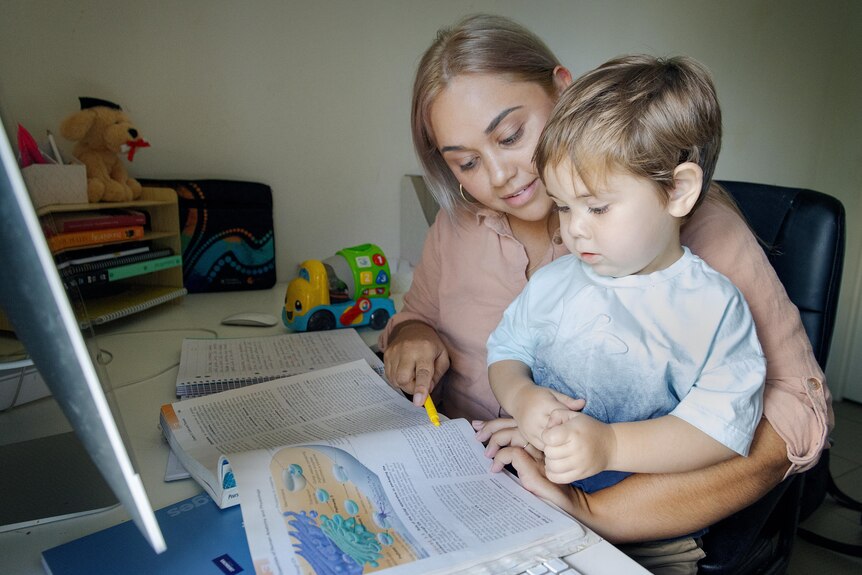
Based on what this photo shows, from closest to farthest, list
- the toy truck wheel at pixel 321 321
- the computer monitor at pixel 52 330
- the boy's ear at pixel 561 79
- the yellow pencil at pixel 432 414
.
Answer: the computer monitor at pixel 52 330, the yellow pencil at pixel 432 414, the boy's ear at pixel 561 79, the toy truck wheel at pixel 321 321

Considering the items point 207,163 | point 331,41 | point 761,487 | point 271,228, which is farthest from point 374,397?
point 331,41

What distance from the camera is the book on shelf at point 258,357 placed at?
96 centimetres

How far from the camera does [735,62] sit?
8.30 ft

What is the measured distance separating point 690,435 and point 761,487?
0.16 metres

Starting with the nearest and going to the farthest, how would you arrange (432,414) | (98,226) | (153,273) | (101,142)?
(432,414)
(98,226)
(101,142)
(153,273)

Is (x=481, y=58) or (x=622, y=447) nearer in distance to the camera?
(x=622, y=447)

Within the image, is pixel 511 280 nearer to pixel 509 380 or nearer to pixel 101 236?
pixel 509 380

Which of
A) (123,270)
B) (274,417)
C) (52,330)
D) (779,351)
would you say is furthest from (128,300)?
(779,351)

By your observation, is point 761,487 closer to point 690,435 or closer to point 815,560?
point 690,435

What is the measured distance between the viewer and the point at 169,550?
567 mm

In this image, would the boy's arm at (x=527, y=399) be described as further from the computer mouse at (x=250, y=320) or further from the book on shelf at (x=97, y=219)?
the book on shelf at (x=97, y=219)

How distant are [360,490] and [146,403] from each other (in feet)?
1.54

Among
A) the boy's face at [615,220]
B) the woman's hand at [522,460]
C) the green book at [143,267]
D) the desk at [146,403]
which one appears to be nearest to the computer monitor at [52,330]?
the desk at [146,403]

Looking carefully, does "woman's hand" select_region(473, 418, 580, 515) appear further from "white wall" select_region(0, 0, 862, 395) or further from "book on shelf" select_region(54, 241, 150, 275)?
"white wall" select_region(0, 0, 862, 395)
